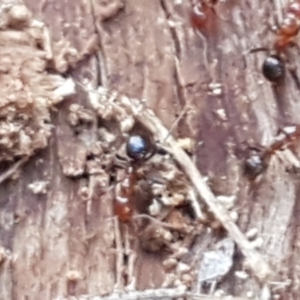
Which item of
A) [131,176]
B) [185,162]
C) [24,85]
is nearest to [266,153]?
[185,162]

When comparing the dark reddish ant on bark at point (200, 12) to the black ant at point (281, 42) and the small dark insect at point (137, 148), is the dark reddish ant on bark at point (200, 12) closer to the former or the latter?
the black ant at point (281, 42)

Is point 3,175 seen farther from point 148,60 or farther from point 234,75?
point 234,75

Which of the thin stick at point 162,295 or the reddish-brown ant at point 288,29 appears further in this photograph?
the reddish-brown ant at point 288,29

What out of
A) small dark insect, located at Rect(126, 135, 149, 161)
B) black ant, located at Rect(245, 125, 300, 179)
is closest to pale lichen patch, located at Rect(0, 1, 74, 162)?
small dark insect, located at Rect(126, 135, 149, 161)

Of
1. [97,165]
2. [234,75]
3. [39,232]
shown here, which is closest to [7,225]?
[39,232]

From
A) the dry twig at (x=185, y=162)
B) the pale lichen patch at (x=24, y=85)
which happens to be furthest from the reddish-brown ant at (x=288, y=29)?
the pale lichen patch at (x=24, y=85)

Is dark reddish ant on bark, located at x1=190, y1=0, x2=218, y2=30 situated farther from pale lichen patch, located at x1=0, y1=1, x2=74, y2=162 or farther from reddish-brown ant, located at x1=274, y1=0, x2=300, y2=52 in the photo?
pale lichen patch, located at x1=0, y1=1, x2=74, y2=162

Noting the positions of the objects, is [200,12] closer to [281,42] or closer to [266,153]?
[281,42]
